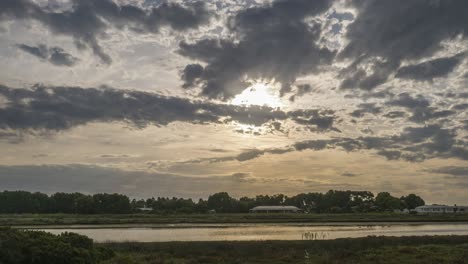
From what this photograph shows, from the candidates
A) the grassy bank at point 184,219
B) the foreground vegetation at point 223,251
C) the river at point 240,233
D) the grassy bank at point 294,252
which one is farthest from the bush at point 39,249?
the grassy bank at point 184,219

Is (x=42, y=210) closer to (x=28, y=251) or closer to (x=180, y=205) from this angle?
(x=180, y=205)

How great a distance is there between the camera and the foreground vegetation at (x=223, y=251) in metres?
24.8

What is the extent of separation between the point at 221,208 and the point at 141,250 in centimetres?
15737

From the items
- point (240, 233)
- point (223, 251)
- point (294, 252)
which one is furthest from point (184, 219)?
point (294, 252)

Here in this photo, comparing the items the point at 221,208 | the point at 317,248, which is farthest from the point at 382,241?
the point at 221,208

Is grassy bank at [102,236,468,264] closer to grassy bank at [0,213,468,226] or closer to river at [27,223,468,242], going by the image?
river at [27,223,468,242]

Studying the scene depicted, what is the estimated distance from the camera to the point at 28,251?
24500 millimetres

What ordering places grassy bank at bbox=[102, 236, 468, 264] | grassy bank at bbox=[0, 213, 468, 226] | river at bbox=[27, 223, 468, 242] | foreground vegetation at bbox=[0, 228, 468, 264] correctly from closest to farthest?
foreground vegetation at bbox=[0, 228, 468, 264], grassy bank at bbox=[102, 236, 468, 264], river at bbox=[27, 223, 468, 242], grassy bank at bbox=[0, 213, 468, 226]

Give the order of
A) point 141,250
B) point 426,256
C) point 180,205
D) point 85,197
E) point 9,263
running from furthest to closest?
point 180,205 → point 85,197 → point 141,250 → point 426,256 → point 9,263

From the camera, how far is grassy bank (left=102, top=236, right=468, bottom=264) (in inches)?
1373

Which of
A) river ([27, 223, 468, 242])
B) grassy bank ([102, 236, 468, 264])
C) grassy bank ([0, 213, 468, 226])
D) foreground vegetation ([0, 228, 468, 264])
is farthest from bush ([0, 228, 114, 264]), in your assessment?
grassy bank ([0, 213, 468, 226])

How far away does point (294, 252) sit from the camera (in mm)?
38875

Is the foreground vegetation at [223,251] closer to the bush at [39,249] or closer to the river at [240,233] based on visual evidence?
the bush at [39,249]

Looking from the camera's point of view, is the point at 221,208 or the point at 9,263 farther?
the point at 221,208
